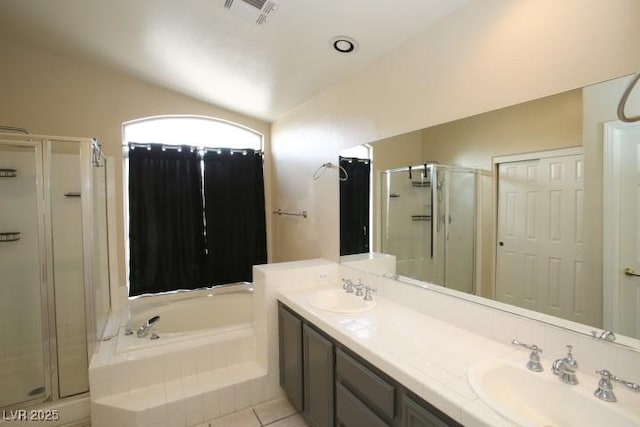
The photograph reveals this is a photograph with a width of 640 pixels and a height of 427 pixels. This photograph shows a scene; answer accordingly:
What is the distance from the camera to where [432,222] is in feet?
6.18

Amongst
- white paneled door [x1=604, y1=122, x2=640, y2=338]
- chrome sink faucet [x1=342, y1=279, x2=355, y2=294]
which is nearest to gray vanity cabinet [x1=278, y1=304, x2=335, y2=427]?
chrome sink faucet [x1=342, y1=279, x2=355, y2=294]

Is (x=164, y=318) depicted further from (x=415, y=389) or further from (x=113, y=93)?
(x=415, y=389)

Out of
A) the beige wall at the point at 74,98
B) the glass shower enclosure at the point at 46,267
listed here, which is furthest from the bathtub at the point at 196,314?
the beige wall at the point at 74,98

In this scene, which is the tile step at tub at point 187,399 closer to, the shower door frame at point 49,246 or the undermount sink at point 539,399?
the shower door frame at point 49,246

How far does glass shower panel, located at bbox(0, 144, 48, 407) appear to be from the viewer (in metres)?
2.24

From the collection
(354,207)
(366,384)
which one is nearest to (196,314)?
(354,207)

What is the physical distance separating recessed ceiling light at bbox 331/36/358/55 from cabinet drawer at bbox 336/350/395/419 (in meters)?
1.78

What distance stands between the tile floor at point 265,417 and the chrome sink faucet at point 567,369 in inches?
61.5

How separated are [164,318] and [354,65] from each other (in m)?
2.82

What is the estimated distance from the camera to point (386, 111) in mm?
2031

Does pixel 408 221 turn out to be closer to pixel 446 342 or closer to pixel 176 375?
pixel 446 342

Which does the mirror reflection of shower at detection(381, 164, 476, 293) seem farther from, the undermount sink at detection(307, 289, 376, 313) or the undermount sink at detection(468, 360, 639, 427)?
the undermount sink at detection(468, 360, 639, 427)

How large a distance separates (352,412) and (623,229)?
4.28ft

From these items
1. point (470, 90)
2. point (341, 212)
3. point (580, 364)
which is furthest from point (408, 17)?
point (580, 364)
